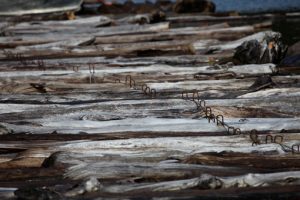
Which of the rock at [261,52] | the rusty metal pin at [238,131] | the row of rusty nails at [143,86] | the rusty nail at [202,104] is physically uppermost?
the rock at [261,52]

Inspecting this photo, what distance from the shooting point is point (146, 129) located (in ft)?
17.7

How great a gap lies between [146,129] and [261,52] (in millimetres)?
4106

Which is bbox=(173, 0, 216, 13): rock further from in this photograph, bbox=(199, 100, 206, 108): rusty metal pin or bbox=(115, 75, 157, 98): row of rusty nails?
bbox=(199, 100, 206, 108): rusty metal pin

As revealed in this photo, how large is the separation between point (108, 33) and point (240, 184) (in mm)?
11397

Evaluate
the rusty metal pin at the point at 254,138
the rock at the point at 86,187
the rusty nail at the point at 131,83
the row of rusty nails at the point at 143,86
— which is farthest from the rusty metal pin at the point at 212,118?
the rusty nail at the point at 131,83

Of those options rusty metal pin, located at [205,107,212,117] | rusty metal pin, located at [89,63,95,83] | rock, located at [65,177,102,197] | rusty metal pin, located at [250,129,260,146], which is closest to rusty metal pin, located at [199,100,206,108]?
rusty metal pin, located at [205,107,212,117]

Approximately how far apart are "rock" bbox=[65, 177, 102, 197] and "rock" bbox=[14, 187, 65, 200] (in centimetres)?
8

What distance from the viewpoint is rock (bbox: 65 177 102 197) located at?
3742 mm

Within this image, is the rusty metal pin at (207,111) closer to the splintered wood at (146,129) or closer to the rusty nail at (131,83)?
the splintered wood at (146,129)

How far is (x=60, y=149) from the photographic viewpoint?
15.9ft

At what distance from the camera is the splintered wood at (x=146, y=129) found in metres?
3.88

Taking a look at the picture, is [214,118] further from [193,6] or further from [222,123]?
[193,6]

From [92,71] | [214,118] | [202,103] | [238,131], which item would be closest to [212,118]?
[214,118]

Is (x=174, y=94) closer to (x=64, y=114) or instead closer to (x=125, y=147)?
(x=64, y=114)
